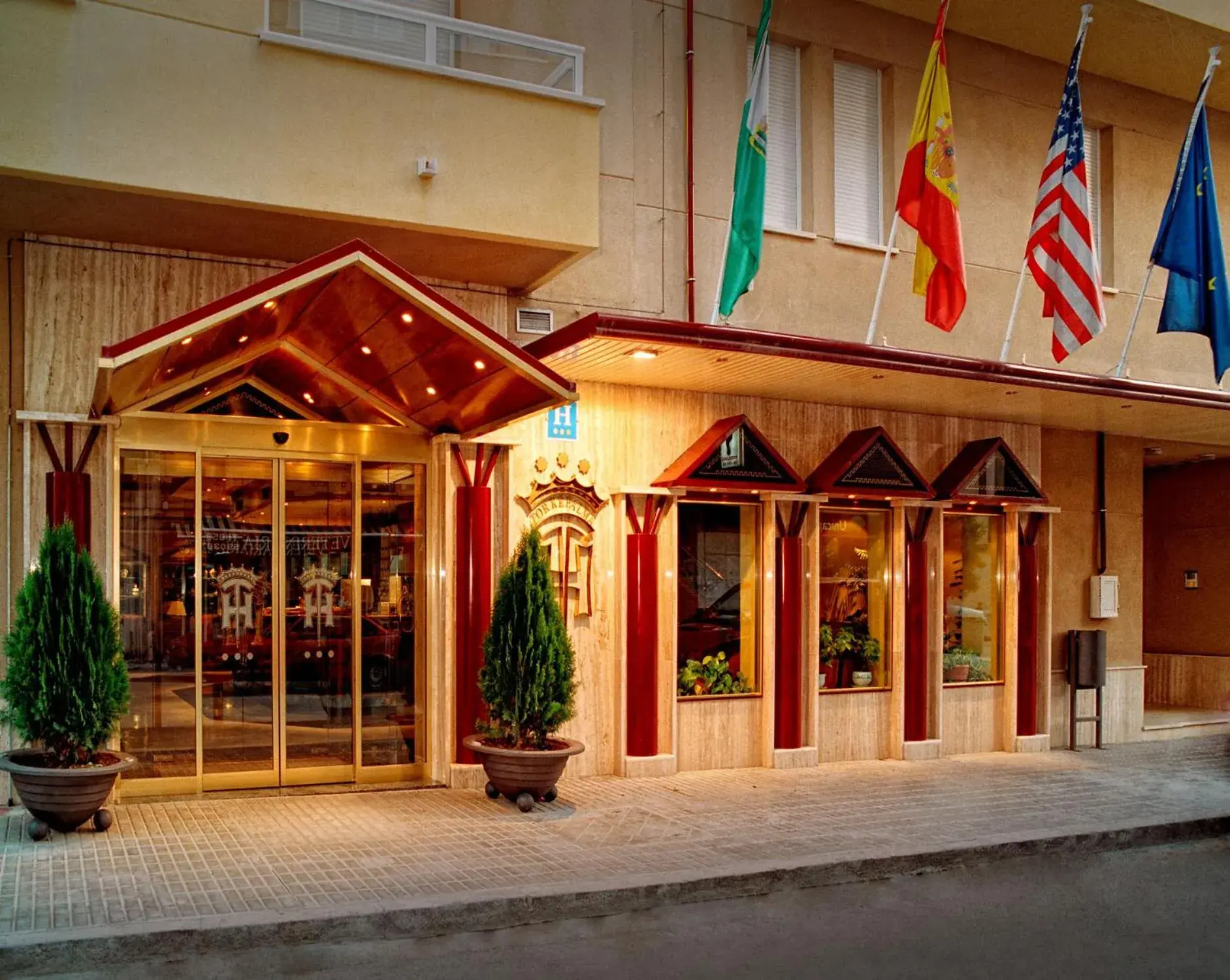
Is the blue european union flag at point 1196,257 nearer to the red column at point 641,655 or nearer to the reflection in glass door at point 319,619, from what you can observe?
the red column at point 641,655

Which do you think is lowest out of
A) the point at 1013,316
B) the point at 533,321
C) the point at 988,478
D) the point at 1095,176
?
the point at 988,478

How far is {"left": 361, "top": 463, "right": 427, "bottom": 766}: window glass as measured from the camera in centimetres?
1126

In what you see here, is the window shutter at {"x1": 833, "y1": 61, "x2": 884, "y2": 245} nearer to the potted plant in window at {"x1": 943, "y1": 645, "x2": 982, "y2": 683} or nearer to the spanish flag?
the spanish flag

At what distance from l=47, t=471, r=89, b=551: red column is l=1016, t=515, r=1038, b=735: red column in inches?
400

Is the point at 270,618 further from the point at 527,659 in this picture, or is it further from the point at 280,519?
the point at 527,659

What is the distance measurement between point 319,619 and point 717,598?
416 cm

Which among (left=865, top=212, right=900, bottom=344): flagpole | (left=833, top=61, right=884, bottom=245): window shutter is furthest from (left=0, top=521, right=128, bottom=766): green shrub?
(left=833, top=61, right=884, bottom=245): window shutter

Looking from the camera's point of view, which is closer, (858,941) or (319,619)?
(858,941)

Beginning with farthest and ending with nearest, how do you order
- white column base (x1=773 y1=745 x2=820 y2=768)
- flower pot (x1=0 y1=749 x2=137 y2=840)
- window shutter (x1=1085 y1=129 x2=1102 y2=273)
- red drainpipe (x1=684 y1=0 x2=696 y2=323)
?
window shutter (x1=1085 y1=129 x2=1102 y2=273)
white column base (x1=773 y1=745 x2=820 y2=768)
red drainpipe (x1=684 y1=0 x2=696 y2=323)
flower pot (x1=0 y1=749 x2=137 y2=840)

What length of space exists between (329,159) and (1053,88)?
386 inches

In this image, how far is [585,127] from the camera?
10.6m

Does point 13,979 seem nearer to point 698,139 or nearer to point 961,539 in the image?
point 698,139

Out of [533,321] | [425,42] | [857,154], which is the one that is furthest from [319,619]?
[857,154]

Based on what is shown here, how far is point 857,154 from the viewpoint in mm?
13992
